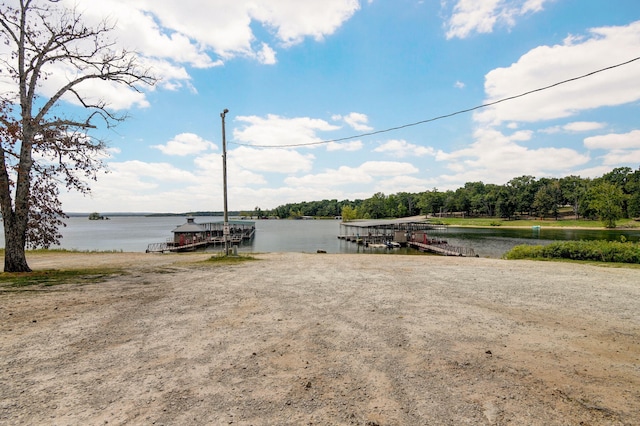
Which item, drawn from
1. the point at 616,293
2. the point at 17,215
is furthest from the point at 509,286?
the point at 17,215

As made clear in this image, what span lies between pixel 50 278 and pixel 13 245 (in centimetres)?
238

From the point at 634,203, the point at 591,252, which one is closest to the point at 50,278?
the point at 591,252

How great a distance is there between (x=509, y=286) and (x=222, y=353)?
9225 millimetres

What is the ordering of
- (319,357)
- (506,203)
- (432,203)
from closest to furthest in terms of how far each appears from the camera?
(319,357) < (506,203) < (432,203)

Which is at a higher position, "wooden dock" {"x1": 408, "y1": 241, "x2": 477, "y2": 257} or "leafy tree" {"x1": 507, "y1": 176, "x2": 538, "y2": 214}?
"leafy tree" {"x1": 507, "y1": 176, "x2": 538, "y2": 214}

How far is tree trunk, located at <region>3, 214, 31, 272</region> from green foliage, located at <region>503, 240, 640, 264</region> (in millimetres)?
30120

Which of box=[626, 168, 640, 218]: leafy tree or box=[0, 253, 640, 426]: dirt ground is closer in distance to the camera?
box=[0, 253, 640, 426]: dirt ground

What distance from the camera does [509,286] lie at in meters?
10.3

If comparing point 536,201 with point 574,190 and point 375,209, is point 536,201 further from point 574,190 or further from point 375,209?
point 375,209

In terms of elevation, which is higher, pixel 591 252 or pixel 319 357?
pixel 319 357

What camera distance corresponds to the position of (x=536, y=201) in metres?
117

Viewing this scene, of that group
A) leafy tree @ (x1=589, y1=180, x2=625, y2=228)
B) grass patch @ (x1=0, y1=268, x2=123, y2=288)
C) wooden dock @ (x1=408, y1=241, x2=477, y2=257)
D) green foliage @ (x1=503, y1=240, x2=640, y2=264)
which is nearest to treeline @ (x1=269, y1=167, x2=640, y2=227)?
leafy tree @ (x1=589, y1=180, x2=625, y2=228)

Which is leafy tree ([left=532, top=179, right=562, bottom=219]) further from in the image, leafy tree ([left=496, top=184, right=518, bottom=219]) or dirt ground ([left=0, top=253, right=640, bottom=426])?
A: dirt ground ([left=0, top=253, right=640, bottom=426])

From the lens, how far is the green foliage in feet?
68.4
